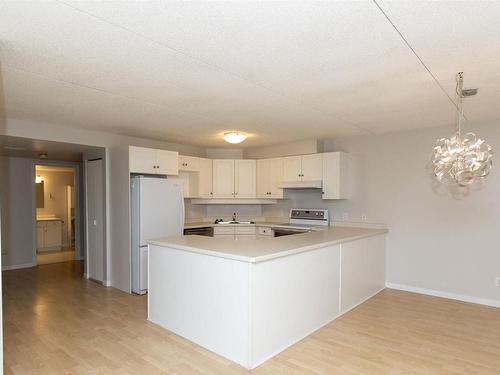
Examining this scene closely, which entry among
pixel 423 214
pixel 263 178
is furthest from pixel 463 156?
pixel 263 178

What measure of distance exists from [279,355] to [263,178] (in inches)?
138

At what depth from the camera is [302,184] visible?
17.3 ft

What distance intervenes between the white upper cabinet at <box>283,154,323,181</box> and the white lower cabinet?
6.46 meters

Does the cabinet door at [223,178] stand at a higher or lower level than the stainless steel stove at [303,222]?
higher

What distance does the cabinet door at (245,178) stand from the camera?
19.7 ft

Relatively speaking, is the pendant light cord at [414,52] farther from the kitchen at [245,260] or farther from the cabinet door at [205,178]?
the cabinet door at [205,178]

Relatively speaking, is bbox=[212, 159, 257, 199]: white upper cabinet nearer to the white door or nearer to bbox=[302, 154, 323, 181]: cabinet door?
bbox=[302, 154, 323, 181]: cabinet door

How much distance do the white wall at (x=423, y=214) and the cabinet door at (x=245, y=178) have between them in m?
1.50

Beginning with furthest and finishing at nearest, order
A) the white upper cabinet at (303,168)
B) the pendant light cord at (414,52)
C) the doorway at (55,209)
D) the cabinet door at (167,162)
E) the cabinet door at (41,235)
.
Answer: the doorway at (55,209) → the cabinet door at (41,235) → the white upper cabinet at (303,168) → the cabinet door at (167,162) → the pendant light cord at (414,52)

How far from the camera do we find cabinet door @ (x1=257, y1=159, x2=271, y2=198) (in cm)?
588

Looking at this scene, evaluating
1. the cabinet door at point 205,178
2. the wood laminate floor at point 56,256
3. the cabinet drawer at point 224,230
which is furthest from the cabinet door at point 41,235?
the cabinet drawer at point 224,230

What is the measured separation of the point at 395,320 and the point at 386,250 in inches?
58.6

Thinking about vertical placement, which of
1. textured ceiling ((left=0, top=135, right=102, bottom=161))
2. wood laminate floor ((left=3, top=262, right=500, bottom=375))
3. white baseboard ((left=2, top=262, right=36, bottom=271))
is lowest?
white baseboard ((left=2, top=262, right=36, bottom=271))

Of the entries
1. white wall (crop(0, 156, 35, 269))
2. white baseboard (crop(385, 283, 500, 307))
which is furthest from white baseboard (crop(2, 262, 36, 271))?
white baseboard (crop(385, 283, 500, 307))
